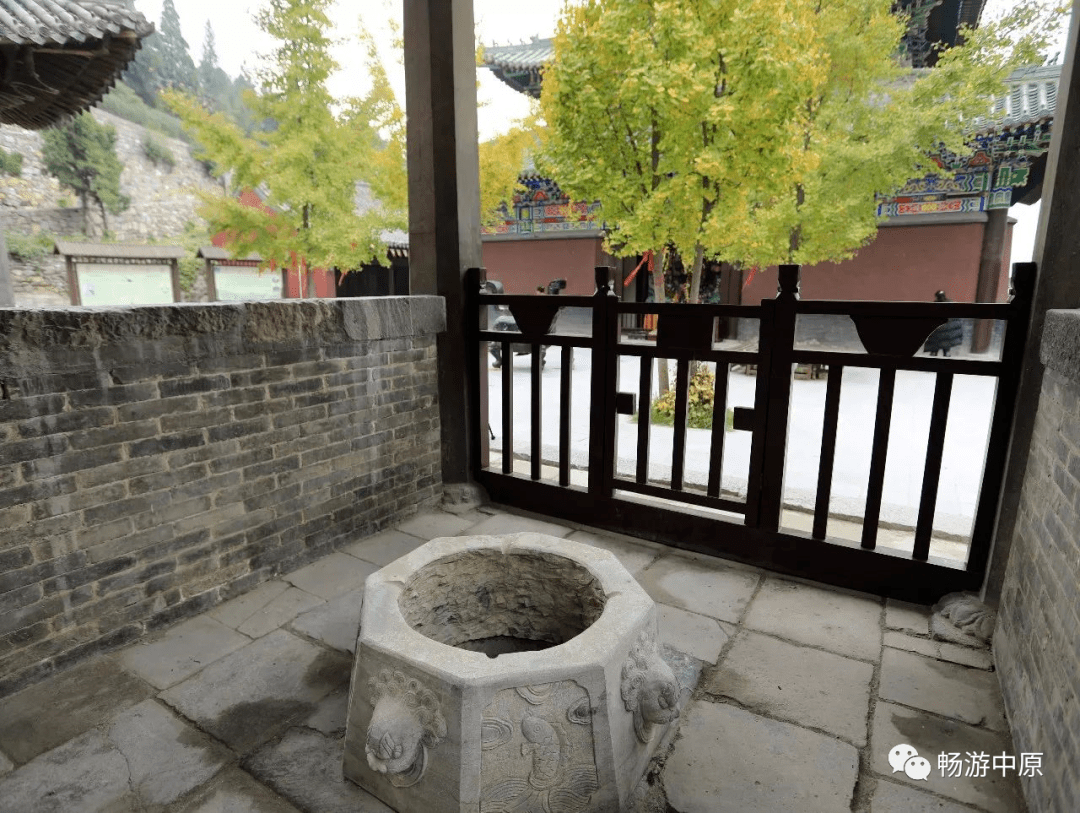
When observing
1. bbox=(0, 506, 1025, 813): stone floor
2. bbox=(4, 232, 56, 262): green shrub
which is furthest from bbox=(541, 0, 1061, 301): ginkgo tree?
bbox=(4, 232, 56, 262): green shrub

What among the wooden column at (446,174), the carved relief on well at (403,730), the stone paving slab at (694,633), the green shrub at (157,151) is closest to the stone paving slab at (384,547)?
the wooden column at (446,174)

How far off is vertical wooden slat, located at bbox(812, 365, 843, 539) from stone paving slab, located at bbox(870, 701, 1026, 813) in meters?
1.13

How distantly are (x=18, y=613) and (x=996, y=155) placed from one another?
14.8 meters

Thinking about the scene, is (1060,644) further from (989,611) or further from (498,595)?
(498,595)

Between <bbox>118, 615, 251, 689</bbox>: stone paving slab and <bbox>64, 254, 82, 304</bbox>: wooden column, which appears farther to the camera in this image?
<bbox>64, 254, 82, 304</bbox>: wooden column

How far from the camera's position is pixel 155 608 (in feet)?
9.53

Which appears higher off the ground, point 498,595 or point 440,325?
point 440,325

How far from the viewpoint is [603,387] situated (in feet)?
13.2

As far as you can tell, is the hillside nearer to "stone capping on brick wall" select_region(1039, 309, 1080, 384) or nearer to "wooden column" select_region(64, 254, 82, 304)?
"wooden column" select_region(64, 254, 82, 304)

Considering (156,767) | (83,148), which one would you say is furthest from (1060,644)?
(83,148)

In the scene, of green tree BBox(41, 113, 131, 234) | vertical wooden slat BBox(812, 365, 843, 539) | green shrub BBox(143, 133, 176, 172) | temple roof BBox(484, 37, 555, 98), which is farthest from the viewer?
green shrub BBox(143, 133, 176, 172)

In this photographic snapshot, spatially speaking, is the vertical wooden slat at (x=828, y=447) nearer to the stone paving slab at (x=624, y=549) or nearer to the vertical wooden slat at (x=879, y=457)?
the vertical wooden slat at (x=879, y=457)

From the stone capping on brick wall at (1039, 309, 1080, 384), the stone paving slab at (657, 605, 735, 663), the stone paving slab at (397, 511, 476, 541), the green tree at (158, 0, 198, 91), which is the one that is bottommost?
the stone paving slab at (657, 605, 735, 663)

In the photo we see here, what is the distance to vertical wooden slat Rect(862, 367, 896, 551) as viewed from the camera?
320 centimetres
